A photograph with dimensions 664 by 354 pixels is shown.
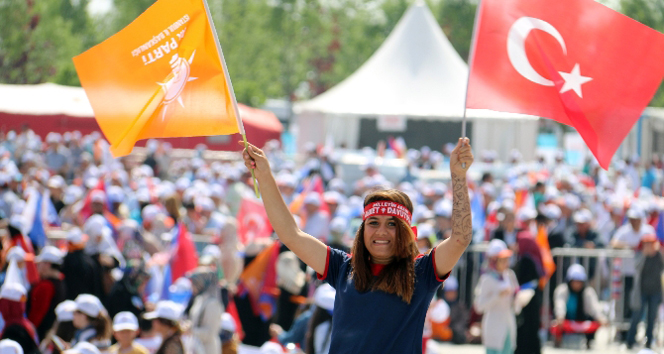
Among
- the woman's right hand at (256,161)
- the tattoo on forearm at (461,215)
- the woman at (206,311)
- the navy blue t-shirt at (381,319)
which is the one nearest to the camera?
the navy blue t-shirt at (381,319)

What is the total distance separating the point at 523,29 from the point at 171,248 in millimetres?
5587

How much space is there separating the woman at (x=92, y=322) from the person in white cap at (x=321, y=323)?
1461 mm

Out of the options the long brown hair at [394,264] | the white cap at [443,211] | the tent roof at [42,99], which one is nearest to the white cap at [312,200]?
the white cap at [443,211]

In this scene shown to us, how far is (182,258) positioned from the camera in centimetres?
902

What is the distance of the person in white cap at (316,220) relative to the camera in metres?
10.1

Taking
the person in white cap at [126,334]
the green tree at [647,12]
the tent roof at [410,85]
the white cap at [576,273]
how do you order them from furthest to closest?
the green tree at [647,12] < the tent roof at [410,85] < the white cap at [576,273] < the person in white cap at [126,334]

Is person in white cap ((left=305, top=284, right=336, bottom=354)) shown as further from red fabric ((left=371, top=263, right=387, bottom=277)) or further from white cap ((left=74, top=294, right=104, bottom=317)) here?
red fabric ((left=371, top=263, right=387, bottom=277))

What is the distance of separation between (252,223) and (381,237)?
754 centimetres

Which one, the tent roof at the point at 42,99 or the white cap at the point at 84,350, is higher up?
the tent roof at the point at 42,99

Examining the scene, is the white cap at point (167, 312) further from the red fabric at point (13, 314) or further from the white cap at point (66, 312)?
the red fabric at point (13, 314)

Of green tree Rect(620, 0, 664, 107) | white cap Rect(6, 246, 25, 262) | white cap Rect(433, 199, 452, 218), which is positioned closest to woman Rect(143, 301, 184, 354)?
white cap Rect(6, 246, 25, 262)

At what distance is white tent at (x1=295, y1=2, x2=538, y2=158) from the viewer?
77.7 ft

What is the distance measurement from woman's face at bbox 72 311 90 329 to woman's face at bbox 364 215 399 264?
3.98m

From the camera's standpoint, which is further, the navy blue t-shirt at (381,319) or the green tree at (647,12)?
the green tree at (647,12)
